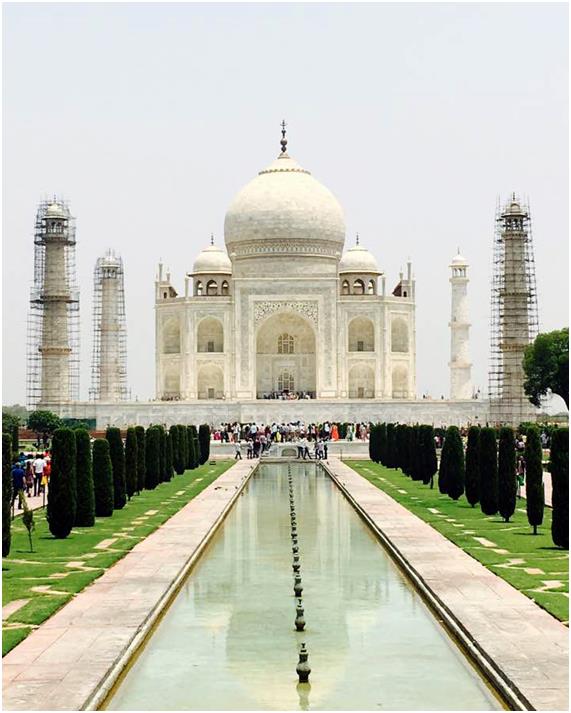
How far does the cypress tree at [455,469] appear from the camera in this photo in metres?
16.6

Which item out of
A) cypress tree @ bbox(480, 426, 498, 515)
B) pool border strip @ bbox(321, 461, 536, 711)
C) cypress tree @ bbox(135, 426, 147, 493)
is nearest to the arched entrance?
cypress tree @ bbox(135, 426, 147, 493)

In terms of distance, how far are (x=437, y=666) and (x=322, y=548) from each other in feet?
16.1

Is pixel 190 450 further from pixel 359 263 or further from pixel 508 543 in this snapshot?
pixel 359 263

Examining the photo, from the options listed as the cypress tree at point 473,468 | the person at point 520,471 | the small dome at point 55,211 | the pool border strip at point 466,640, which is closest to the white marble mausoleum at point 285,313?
the small dome at point 55,211

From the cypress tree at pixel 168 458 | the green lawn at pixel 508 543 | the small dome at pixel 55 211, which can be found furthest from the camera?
the small dome at pixel 55 211

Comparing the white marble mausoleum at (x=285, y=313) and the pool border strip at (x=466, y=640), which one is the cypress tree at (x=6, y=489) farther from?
the white marble mausoleum at (x=285, y=313)

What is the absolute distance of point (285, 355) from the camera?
1549 inches

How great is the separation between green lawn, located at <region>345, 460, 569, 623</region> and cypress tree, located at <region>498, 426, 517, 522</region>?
15 centimetres

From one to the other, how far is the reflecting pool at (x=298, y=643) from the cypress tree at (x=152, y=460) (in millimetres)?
6891

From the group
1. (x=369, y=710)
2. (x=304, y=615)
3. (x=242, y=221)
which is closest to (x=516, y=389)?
(x=242, y=221)

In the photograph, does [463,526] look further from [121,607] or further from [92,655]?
[92,655]

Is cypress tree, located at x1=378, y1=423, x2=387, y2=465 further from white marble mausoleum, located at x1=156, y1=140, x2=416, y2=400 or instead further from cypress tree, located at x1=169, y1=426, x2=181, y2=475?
white marble mausoleum, located at x1=156, y1=140, x2=416, y2=400

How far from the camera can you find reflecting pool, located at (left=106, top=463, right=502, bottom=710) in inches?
246

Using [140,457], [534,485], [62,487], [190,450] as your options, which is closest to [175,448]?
[190,450]
